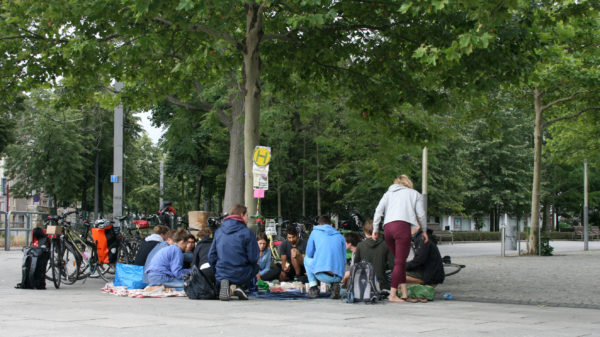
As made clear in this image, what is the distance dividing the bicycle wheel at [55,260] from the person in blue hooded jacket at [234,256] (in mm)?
3170

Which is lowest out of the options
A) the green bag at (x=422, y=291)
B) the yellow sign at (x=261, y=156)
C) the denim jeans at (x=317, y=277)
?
the green bag at (x=422, y=291)

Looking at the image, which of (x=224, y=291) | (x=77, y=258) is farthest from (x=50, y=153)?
(x=224, y=291)

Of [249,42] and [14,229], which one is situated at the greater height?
[249,42]

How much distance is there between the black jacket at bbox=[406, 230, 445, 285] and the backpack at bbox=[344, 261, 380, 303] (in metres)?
1.41

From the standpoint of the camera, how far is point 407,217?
10945 millimetres

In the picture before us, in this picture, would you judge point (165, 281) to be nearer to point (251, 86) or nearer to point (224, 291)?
point (224, 291)

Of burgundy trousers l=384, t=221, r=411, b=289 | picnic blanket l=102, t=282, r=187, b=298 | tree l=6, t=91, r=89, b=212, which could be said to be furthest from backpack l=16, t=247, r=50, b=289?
tree l=6, t=91, r=89, b=212

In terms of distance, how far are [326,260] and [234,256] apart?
152cm

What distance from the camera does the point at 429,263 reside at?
1198cm

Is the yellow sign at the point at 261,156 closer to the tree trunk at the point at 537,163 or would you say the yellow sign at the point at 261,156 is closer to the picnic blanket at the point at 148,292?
the picnic blanket at the point at 148,292

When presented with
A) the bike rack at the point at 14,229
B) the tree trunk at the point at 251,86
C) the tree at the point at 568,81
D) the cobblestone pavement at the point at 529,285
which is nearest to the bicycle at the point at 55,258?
the tree trunk at the point at 251,86

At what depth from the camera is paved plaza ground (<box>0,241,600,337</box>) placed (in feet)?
23.9

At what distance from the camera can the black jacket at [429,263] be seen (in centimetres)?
1191

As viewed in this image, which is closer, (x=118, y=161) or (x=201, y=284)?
(x=201, y=284)
